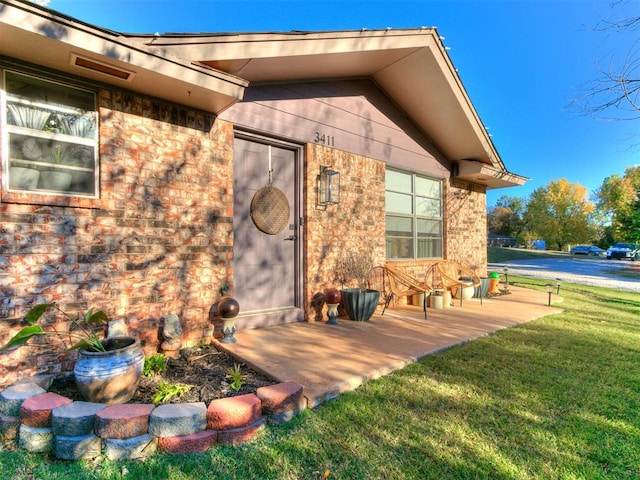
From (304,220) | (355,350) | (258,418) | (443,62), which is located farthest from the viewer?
(443,62)

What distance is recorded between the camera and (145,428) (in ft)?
6.60

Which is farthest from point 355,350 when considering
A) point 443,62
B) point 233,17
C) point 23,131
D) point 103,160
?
point 233,17

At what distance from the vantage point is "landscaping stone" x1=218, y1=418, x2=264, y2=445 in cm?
207

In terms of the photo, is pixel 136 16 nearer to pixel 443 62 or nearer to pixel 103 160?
pixel 103 160

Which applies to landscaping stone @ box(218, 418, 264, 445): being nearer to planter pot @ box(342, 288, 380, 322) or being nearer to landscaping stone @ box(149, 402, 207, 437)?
landscaping stone @ box(149, 402, 207, 437)

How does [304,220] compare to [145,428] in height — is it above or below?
above

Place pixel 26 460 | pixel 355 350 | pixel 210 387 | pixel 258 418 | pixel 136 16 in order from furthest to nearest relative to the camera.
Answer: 1. pixel 136 16
2. pixel 355 350
3. pixel 210 387
4. pixel 258 418
5. pixel 26 460

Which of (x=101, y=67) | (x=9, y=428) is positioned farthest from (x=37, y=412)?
(x=101, y=67)

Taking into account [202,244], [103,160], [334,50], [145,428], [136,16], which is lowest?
[145,428]

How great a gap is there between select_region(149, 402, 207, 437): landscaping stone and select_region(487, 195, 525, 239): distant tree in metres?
56.2

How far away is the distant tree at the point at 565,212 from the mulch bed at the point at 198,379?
42.6 meters

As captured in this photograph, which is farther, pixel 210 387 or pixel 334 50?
pixel 334 50

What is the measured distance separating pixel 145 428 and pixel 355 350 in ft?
7.07

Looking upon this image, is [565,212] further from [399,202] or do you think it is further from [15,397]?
[15,397]
